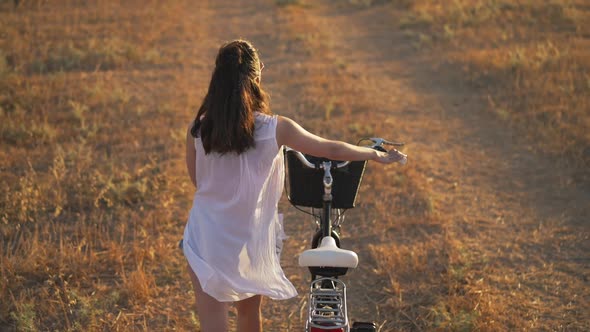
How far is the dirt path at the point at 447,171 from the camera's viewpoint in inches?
186

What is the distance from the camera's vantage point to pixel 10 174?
6.46 meters

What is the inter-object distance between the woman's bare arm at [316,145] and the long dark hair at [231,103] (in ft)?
0.48

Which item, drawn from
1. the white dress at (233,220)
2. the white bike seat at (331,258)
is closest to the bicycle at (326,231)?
the white bike seat at (331,258)

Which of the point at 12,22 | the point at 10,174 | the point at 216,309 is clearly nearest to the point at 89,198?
the point at 10,174

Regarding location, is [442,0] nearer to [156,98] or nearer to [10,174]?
[156,98]

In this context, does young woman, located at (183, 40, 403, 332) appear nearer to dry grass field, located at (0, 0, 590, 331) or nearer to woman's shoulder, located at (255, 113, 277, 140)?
woman's shoulder, located at (255, 113, 277, 140)

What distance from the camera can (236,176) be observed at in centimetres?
291

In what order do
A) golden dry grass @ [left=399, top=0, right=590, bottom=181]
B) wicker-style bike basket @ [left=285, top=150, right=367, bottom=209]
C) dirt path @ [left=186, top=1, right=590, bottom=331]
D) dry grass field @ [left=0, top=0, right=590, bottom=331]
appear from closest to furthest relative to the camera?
wicker-style bike basket @ [left=285, top=150, right=367, bottom=209] → dry grass field @ [left=0, top=0, right=590, bottom=331] → dirt path @ [left=186, top=1, right=590, bottom=331] → golden dry grass @ [left=399, top=0, right=590, bottom=181]

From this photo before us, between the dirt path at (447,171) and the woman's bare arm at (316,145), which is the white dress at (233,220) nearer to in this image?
the woman's bare arm at (316,145)

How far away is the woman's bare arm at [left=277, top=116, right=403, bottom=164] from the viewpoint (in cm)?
285

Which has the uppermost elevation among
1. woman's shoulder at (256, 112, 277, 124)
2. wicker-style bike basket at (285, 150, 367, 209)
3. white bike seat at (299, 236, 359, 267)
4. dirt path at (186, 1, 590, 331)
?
woman's shoulder at (256, 112, 277, 124)

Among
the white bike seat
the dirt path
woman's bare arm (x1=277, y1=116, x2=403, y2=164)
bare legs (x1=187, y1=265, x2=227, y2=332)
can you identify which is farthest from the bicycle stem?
the dirt path

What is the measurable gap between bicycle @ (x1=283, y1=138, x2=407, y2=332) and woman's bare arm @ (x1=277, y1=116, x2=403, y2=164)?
0.15 meters

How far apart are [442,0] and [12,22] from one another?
10.3 m
